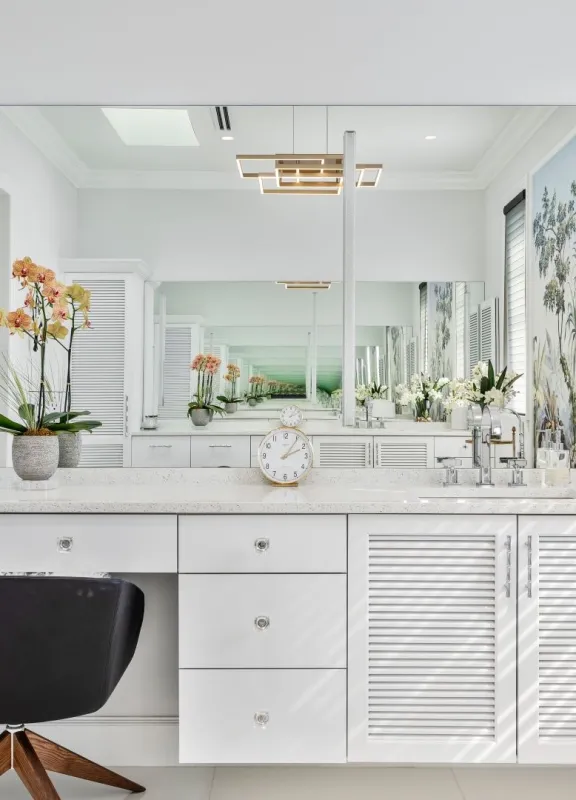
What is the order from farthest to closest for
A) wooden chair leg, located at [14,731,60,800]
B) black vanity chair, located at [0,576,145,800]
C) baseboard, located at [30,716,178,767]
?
baseboard, located at [30,716,178,767], wooden chair leg, located at [14,731,60,800], black vanity chair, located at [0,576,145,800]

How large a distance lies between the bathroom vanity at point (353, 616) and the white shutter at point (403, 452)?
454mm

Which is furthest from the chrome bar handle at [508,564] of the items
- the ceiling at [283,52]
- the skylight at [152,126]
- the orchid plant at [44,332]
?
the skylight at [152,126]

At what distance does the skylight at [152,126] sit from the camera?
2398mm

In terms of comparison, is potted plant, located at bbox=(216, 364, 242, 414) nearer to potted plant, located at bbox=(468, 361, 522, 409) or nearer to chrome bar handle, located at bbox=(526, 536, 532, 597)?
potted plant, located at bbox=(468, 361, 522, 409)

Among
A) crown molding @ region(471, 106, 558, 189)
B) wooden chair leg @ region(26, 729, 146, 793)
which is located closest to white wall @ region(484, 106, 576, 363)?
crown molding @ region(471, 106, 558, 189)

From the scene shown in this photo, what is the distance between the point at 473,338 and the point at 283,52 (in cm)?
125

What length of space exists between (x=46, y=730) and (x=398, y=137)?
238cm

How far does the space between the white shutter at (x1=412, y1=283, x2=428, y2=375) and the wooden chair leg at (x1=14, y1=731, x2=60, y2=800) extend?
167cm

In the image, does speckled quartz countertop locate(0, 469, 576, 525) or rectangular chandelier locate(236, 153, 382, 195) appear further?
rectangular chandelier locate(236, 153, 382, 195)

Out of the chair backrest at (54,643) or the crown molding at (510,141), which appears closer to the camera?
the chair backrest at (54,643)

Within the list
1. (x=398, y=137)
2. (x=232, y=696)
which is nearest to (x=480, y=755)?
(x=232, y=696)

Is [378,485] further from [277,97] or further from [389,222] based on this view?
[277,97]

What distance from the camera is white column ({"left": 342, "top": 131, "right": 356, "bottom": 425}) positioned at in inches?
95.3

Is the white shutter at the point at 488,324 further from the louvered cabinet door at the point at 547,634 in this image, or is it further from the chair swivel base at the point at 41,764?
the chair swivel base at the point at 41,764
